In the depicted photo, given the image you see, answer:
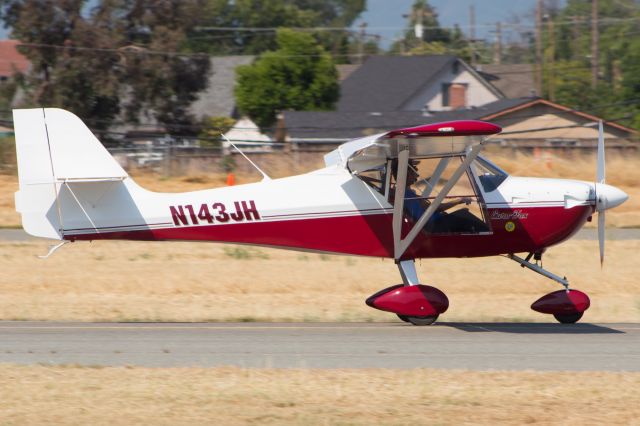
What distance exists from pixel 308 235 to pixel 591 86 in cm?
5614

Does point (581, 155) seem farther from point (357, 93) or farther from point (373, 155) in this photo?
point (373, 155)

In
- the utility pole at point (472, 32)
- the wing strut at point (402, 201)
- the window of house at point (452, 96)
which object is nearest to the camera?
the wing strut at point (402, 201)

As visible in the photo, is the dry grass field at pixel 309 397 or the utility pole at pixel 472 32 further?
the utility pole at pixel 472 32

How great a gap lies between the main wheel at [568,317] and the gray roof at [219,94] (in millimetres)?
45762

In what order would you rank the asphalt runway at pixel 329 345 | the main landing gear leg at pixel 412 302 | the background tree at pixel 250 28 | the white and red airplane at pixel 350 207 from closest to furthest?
the asphalt runway at pixel 329 345 < the main landing gear leg at pixel 412 302 < the white and red airplane at pixel 350 207 < the background tree at pixel 250 28

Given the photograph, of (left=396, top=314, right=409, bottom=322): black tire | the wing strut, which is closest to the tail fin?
the wing strut

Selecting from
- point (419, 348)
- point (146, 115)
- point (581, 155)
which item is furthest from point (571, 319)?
point (146, 115)

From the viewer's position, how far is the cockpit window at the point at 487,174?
1199 centimetres

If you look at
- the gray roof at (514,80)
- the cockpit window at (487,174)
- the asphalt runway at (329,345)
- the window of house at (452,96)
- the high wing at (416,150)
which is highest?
the high wing at (416,150)

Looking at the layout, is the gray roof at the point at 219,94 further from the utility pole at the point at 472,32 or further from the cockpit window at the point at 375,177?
the cockpit window at the point at 375,177

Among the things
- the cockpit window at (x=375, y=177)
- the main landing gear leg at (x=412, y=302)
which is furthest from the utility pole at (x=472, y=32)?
the main landing gear leg at (x=412, y=302)

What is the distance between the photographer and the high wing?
10789 mm

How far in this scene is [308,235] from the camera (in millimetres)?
12211

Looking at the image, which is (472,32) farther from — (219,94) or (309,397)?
(309,397)
